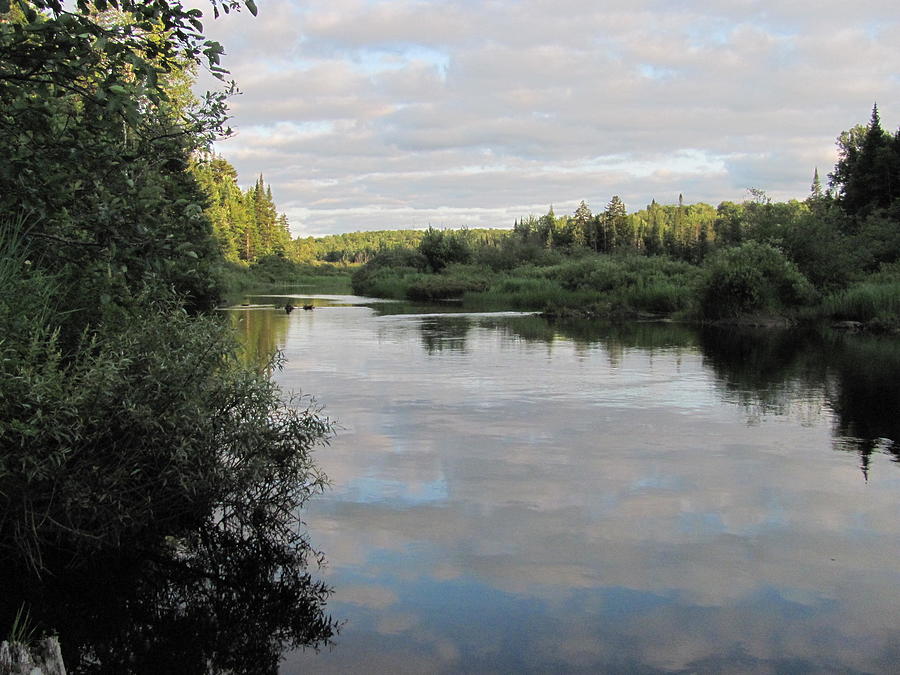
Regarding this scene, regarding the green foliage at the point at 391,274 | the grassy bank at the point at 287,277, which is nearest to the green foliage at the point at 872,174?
the green foliage at the point at 391,274

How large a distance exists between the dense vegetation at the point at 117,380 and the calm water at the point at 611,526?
0.76m

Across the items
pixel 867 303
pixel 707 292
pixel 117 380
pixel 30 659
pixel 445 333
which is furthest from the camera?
pixel 707 292

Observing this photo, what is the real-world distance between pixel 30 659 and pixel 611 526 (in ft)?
18.0

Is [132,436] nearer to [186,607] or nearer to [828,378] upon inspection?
[186,607]

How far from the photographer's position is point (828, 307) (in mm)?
33875

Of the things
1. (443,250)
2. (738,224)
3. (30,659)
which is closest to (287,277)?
(443,250)

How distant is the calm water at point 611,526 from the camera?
562 cm

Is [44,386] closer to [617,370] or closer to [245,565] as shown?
[245,565]

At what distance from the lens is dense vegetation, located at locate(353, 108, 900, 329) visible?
34.2 meters

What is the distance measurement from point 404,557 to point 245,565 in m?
1.37

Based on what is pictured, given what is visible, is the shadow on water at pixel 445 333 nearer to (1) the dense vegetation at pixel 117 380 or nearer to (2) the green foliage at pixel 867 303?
(2) the green foliage at pixel 867 303

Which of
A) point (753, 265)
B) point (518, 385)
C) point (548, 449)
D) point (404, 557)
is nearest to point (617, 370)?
point (518, 385)

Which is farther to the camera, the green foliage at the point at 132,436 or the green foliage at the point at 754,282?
the green foliage at the point at 754,282

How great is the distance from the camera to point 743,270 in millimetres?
33812
